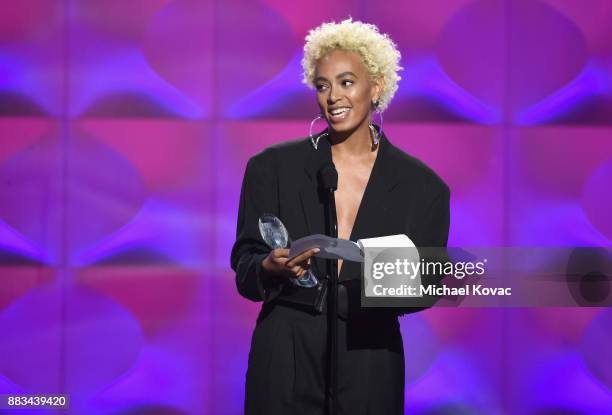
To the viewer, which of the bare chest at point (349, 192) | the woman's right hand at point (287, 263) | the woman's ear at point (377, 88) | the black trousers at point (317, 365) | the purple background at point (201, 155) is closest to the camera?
the woman's right hand at point (287, 263)

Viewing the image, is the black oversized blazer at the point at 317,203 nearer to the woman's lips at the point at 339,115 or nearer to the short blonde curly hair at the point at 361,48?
the woman's lips at the point at 339,115

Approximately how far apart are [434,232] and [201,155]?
145 cm

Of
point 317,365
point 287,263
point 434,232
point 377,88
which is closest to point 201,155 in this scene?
point 377,88

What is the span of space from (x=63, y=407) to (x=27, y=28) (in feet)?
5.01

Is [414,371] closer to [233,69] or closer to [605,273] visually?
[605,273]

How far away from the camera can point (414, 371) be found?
3535 mm

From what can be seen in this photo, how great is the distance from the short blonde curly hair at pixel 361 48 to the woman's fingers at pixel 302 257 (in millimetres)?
746

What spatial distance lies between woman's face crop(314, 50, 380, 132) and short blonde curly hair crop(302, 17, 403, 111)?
0.08 ft

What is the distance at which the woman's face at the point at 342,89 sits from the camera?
7.34 ft

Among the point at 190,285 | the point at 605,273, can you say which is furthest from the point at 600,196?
the point at 190,285

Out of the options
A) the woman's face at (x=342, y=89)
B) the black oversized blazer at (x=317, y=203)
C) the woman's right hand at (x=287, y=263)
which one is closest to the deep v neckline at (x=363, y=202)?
the black oversized blazer at (x=317, y=203)

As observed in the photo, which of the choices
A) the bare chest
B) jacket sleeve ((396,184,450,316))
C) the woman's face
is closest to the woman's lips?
the woman's face

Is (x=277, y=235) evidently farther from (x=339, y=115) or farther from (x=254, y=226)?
(x=339, y=115)

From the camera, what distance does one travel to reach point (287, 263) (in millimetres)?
1811
